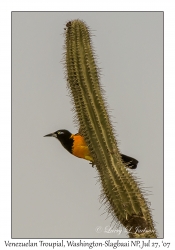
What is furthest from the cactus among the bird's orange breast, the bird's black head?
the bird's black head

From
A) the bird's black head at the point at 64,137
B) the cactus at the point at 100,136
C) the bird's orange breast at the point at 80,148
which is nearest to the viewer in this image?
the cactus at the point at 100,136

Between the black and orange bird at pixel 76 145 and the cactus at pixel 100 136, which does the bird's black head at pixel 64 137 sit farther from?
the cactus at pixel 100 136

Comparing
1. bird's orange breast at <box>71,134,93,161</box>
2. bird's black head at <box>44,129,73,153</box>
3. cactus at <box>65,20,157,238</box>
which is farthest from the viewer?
bird's black head at <box>44,129,73,153</box>

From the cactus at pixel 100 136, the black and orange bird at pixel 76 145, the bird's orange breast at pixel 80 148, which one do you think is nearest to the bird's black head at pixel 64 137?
the black and orange bird at pixel 76 145

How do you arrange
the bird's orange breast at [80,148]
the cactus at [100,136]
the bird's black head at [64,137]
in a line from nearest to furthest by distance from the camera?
the cactus at [100,136] → the bird's orange breast at [80,148] → the bird's black head at [64,137]

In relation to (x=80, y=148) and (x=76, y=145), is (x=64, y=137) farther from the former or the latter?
(x=80, y=148)

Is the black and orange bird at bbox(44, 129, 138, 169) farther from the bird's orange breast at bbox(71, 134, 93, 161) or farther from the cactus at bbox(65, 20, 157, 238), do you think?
the cactus at bbox(65, 20, 157, 238)

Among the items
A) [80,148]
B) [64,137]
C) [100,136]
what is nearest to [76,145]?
[80,148]

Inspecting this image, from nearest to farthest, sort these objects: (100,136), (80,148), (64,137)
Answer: (100,136) < (80,148) < (64,137)
